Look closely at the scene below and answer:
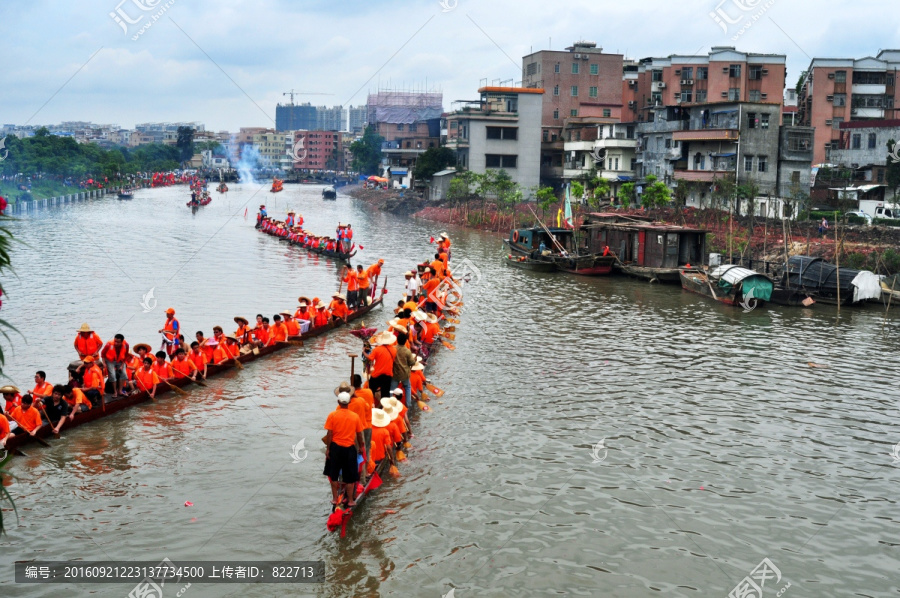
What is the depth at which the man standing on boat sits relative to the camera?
42.1 ft

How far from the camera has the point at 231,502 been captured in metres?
14.4

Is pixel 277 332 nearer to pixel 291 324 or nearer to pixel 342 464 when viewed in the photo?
pixel 291 324

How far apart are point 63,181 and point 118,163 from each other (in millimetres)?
24944

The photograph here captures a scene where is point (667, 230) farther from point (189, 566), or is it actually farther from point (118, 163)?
point (118, 163)

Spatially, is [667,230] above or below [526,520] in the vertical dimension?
above

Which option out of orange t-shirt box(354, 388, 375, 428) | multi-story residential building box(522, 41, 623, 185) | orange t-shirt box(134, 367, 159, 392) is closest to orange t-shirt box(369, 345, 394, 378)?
orange t-shirt box(354, 388, 375, 428)

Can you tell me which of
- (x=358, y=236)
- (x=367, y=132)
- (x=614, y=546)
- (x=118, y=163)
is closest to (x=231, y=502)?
(x=614, y=546)

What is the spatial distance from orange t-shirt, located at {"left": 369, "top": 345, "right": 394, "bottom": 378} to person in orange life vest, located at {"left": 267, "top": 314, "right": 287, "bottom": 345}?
26.6 feet

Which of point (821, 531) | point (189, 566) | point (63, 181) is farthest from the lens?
point (63, 181)

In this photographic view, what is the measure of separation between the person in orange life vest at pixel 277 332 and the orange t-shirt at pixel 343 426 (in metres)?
12.2

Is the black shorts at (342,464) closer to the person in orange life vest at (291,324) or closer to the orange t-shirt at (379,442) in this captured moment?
the orange t-shirt at (379,442)

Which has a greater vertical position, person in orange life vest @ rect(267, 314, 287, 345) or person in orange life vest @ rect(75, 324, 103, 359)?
person in orange life vest @ rect(75, 324, 103, 359)

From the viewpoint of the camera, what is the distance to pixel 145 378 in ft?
63.7

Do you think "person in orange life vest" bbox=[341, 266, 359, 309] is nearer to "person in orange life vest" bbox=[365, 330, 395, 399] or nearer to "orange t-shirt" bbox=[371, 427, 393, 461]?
"person in orange life vest" bbox=[365, 330, 395, 399]
